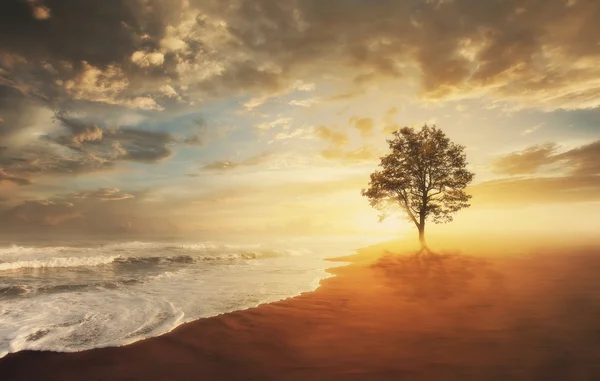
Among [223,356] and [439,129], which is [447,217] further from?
[223,356]

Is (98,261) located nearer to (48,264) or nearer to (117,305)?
(48,264)

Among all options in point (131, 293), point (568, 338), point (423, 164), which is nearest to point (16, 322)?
point (131, 293)

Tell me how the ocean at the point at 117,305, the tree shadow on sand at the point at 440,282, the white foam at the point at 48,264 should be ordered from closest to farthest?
the ocean at the point at 117,305 < the tree shadow on sand at the point at 440,282 < the white foam at the point at 48,264

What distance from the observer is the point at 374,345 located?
6051 mm

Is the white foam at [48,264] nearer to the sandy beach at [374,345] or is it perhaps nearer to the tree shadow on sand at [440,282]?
the sandy beach at [374,345]

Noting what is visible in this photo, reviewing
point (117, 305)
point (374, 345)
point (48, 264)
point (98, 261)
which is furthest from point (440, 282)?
point (48, 264)

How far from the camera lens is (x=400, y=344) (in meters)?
6.00

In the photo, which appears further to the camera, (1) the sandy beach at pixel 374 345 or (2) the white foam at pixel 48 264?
(2) the white foam at pixel 48 264

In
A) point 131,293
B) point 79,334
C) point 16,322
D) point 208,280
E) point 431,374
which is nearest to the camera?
point 431,374

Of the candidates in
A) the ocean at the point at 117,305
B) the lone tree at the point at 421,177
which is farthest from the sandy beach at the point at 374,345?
the lone tree at the point at 421,177

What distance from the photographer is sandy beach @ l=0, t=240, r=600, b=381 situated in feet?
16.4

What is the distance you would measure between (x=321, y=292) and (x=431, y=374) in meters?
6.95

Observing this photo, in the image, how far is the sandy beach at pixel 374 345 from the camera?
16.4ft

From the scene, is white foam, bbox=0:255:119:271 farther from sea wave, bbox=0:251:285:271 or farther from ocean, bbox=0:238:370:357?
ocean, bbox=0:238:370:357
